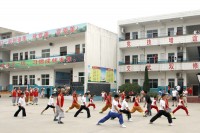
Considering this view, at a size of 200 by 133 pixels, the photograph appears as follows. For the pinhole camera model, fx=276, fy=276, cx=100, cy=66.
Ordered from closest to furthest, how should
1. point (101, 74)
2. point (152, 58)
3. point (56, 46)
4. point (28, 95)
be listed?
point (28, 95)
point (101, 74)
point (152, 58)
point (56, 46)

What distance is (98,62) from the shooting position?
114 ft

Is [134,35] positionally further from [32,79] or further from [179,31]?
[32,79]

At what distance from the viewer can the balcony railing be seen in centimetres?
3367

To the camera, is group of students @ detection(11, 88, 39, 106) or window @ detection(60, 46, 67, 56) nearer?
group of students @ detection(11, 88, 39, 106)

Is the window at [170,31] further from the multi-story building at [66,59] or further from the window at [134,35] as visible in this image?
the multi-story building at [66,59]

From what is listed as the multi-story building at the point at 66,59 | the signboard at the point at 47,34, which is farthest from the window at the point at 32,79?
the signboard at the point at 47,34

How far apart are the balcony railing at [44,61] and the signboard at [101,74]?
6.36 feet

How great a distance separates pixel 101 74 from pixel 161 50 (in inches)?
322

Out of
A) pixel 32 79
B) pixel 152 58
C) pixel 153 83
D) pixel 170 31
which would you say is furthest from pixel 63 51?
pixel 170 31

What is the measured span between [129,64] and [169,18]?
25.2 feet

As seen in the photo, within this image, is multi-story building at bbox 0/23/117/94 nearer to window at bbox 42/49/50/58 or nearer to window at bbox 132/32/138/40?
window at bbox 42/49/50/58

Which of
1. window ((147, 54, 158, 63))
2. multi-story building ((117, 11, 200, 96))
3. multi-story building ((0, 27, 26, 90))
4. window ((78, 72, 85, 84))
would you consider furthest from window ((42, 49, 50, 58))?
window ((147, 54, 158, 63))

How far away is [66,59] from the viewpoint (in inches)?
1355

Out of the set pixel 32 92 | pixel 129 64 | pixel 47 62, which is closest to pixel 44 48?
pixel 47 62
